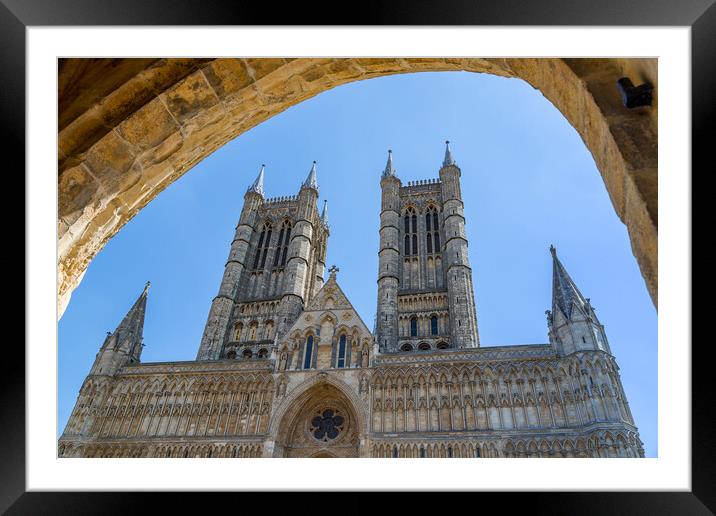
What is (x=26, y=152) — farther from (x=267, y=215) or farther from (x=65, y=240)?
(x=267, y=215)

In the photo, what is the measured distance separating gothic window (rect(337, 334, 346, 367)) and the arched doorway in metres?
1.09

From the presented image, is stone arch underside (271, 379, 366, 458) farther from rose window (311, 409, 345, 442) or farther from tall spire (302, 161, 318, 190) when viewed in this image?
tall spire (302, 161, 318, 190)

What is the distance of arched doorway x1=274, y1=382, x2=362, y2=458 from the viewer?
18.0 metres

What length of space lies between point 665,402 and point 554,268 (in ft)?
71.8

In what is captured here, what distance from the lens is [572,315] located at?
1852 cm

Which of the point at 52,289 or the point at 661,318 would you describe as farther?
the point at 52,289

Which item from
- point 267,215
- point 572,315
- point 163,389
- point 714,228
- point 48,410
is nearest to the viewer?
point 714,228

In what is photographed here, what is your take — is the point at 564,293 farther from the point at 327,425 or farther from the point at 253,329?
the point at 253,329

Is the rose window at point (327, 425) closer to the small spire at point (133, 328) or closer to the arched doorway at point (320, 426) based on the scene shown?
the arched doorway at point (320, 426)

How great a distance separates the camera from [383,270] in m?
28.1
